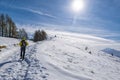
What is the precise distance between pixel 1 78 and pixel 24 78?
58.7 inches

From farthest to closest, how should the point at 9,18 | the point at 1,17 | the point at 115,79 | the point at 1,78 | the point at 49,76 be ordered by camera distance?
the point at 9,18 → the point at 1,17 → the point at 115,79 → the point at 49,76 → the point at 1,78

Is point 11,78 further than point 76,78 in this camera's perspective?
No

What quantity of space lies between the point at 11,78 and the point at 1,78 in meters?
0.64

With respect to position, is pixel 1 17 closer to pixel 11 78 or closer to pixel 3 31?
pixel 3 31

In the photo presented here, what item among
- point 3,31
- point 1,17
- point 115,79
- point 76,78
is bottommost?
point 115,79

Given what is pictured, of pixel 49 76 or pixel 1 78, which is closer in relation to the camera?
pixel 1 78

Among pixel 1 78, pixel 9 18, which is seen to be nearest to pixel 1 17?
pixel 9 18

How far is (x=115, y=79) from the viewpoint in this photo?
14.1 metres

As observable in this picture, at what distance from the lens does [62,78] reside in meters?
10.2

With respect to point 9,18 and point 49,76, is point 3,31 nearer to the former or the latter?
point 9,18

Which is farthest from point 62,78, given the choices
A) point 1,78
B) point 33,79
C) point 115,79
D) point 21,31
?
point 21,31

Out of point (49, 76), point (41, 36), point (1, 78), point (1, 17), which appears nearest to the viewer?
point (1, 78)

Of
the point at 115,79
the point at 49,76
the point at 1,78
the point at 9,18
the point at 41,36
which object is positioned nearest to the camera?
the point at 1,78

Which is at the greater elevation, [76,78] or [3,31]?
[3,31]
